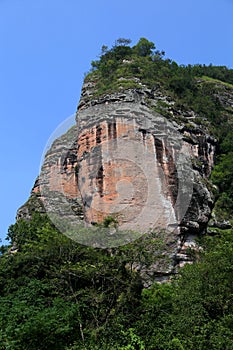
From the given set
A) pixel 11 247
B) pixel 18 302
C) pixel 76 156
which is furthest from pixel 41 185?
pixel 18 302

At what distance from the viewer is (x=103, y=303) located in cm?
1457

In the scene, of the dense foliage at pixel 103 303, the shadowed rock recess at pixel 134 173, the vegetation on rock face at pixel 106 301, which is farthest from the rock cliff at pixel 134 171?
the dense foliage at pixel 103 303

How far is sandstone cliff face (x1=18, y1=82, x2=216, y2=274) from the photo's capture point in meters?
23.1

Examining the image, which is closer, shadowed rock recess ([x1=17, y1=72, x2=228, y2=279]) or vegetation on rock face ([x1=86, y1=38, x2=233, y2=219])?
shadowed rock recess ([x1=17, y1=72, x2=228, y2=279])

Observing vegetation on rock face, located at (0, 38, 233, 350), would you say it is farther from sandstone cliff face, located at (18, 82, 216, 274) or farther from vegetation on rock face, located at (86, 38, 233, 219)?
vegetation on rock face, located at (86, 38, 233, 219)

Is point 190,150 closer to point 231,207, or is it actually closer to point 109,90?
point 231,207

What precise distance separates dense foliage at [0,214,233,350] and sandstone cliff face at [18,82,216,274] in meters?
4.91

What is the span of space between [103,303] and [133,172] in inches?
430

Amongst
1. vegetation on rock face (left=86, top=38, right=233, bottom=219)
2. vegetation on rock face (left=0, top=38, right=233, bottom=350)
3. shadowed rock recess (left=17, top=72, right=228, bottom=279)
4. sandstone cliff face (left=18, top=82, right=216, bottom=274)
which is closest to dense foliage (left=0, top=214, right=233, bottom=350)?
vegetation on rock face (left=0, top=38, right=233, bottom=350)

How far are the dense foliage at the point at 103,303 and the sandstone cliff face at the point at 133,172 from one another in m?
4.91

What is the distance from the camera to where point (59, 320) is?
12258mm

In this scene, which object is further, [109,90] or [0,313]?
[109,90]

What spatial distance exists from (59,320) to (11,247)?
1175 centimetres

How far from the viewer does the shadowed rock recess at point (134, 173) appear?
22906 millimetres
